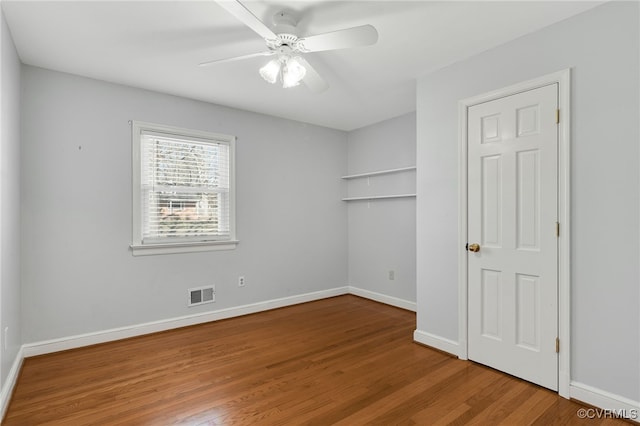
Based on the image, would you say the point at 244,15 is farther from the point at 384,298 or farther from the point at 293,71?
the point at 384,298

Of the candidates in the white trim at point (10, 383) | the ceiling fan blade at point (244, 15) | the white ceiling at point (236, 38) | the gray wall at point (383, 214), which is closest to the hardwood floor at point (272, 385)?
the white trim at point (10, 383)

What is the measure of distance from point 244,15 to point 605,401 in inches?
123

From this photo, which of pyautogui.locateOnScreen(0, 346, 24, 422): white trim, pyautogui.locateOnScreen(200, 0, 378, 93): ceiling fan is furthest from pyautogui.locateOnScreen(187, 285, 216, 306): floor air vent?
pyautogui.locateOnScreen(200, 0, 378, 93): ceiling fan

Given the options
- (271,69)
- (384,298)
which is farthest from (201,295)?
(271,69)

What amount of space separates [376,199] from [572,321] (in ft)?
9.37

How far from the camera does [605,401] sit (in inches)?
80.6

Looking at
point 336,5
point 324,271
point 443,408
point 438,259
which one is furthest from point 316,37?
point 324,271

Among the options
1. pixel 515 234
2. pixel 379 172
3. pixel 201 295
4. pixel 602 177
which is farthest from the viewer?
pixel 379 172

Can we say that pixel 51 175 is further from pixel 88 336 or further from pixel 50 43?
pixel 88 336

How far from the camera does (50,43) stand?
2.52 m

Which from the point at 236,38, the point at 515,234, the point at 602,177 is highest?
the point at 236,38

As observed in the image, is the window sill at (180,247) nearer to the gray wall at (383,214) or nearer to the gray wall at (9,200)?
the gray wall at (9,200)

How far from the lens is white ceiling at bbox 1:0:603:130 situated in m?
2.10

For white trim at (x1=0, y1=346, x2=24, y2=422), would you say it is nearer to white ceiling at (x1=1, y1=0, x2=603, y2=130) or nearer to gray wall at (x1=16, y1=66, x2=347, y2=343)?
gray wall at (x1=16, y1=66, x2=347, y2=343)
